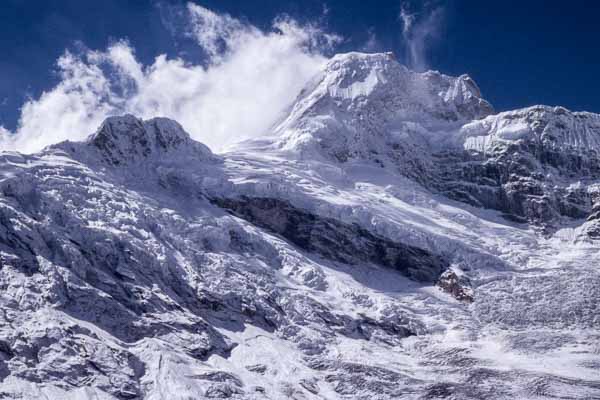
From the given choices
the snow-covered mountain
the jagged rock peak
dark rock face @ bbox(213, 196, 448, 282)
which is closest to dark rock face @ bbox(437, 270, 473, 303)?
the snow-covered mountain

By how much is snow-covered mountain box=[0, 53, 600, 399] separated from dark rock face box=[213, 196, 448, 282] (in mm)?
324

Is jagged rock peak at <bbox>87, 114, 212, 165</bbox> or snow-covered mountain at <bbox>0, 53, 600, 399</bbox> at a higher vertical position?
jagged rock peak at <bbox>87, 114, 212, 165</bbox>

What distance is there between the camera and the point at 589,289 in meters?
147

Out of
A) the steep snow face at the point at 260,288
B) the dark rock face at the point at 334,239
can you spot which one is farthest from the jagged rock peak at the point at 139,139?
the dark rock face at the point at 334,239

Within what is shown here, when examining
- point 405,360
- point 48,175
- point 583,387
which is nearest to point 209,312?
point 405,360

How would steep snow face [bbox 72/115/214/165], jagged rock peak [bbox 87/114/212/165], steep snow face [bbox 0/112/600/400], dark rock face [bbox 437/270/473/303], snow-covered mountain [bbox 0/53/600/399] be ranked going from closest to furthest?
1. steep snow face [bbox 0/112/600/400]
2. snow-covered mountain [bbox 0/53/600/399]
3. dark rock face [bbox 437/270/473/303]
4. steep snow face [bbox 72/115/214/165]
5. jagged rock peak [bbox 87/114/212/165]

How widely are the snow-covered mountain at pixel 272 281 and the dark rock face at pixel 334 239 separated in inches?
12.8

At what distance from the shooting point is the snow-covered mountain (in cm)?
11806

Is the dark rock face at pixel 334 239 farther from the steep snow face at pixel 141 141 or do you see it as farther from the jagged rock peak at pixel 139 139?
the jagged rock peak at pixel 139 139

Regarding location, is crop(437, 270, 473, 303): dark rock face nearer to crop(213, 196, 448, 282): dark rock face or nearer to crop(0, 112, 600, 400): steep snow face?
crop(0, 112, 600, 400): steep snow face

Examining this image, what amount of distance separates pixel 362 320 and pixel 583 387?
101ft

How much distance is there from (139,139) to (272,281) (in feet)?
156

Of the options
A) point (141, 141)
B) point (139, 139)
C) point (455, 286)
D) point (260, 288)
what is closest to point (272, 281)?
point (260, 288)

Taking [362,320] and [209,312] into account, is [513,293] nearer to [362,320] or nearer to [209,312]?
[362,320]
